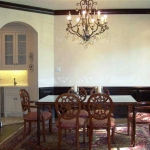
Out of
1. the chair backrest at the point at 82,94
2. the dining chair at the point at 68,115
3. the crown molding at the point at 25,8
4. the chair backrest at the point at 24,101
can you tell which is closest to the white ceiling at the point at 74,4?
the crown molding at the point at 25,8

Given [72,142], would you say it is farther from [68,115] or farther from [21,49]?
[21,49]

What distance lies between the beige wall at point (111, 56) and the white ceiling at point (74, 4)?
1.09 ft

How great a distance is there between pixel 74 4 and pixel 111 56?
1625mm

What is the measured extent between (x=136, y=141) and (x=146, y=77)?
2367 millimetres

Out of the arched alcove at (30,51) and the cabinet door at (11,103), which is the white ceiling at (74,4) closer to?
the arched alcove at (30,51)

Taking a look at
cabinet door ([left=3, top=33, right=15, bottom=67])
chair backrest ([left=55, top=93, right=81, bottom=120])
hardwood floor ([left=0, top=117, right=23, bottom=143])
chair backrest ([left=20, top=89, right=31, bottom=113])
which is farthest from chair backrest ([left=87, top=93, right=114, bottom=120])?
cabinet door ([left=3, top=33, right=15, bottom=67])

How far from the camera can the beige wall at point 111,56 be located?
6043 mm

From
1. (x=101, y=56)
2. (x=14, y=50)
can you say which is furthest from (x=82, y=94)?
(x=14, y=50)

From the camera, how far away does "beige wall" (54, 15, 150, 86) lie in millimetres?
6043

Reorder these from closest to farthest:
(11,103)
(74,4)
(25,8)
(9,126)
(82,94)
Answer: (82,94) < (9,126) < (74,4) < (25,8) < (11,103)

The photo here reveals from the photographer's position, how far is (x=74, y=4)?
5578 mm

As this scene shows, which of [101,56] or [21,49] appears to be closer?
[101,56]

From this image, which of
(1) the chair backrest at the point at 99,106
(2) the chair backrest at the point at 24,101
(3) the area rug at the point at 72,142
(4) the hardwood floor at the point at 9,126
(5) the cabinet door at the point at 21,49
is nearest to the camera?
(1) the chair backrest at the point at 99,106

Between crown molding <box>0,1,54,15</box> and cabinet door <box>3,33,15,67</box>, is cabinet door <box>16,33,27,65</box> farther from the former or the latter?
crown molding <box>0,1,54,15</box>
